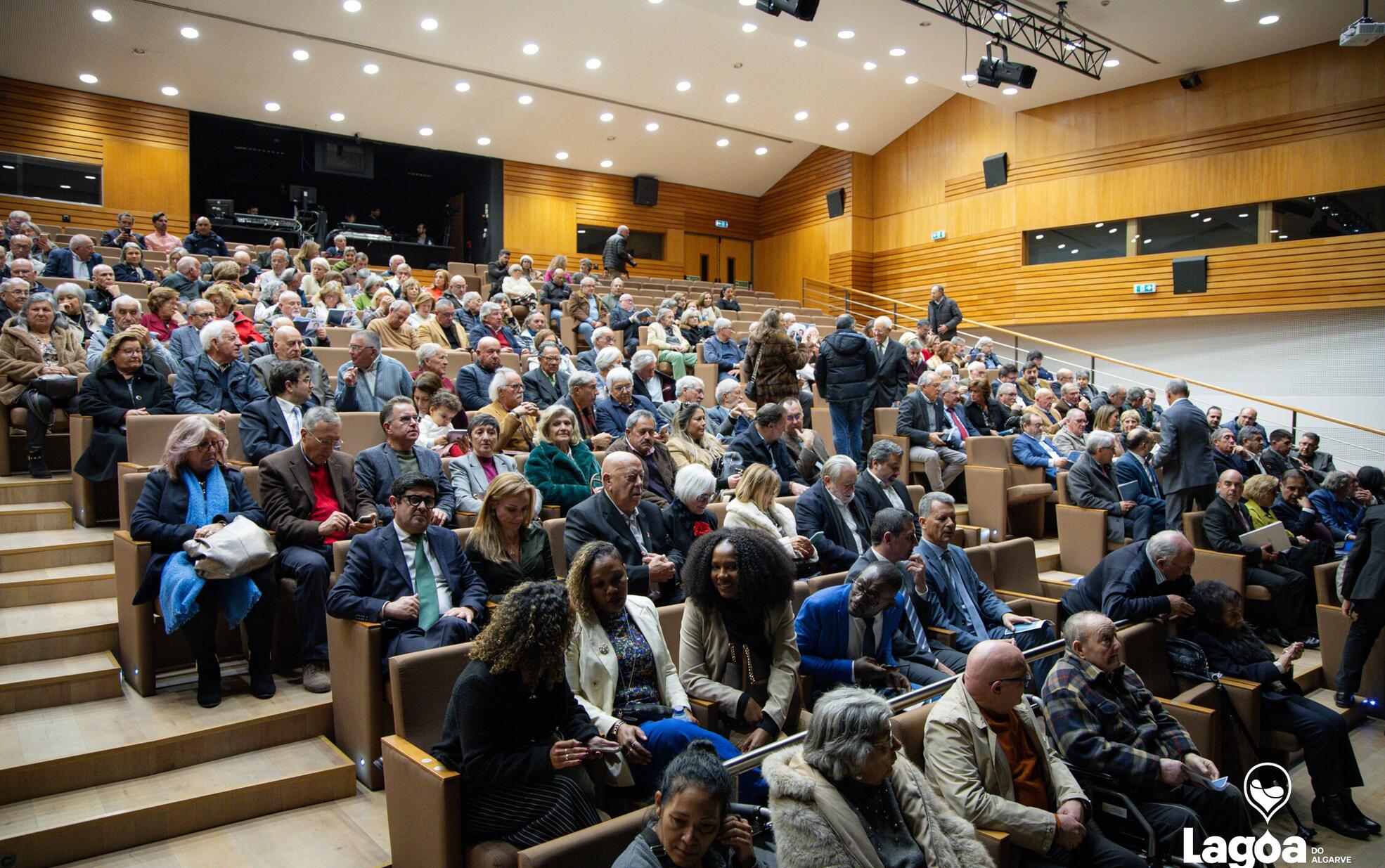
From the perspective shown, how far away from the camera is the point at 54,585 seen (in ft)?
10.4

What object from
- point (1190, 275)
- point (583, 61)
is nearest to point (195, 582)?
point (583, 61)

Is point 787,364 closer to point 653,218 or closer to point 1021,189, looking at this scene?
point 1021,189

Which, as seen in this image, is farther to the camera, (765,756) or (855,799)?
(765,756)

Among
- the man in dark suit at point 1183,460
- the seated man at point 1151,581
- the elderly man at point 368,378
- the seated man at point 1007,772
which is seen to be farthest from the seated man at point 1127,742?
the elderly man at point 368,378

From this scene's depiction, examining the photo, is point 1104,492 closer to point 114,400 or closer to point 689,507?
point 689,507

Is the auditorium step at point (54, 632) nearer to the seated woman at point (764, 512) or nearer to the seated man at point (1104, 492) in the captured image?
the seated woman at point (764, 512)

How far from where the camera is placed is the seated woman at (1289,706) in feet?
10.1

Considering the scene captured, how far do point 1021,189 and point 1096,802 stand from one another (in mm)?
9525

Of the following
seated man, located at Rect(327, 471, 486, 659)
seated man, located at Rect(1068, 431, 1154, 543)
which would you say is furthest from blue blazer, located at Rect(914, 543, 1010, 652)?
seated man, located at Rect(1068, 431, 1154, 543)

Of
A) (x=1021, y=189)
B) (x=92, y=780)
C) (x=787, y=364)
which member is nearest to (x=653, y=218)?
(x=1021, y=189)

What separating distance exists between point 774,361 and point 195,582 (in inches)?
132

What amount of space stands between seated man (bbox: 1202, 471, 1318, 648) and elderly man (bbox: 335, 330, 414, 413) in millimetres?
4171

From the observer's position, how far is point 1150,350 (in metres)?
9.65

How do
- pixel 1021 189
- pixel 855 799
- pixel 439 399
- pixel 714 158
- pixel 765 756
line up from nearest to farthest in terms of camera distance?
pixel 855 799 → pixel 765 756 → pixel 439 399 → pixel 1021 189 → pixel 714 158
